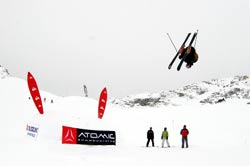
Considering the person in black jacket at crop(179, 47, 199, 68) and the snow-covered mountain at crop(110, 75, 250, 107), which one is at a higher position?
the snow-covered mountain at crop(110, 75, 250, 107)

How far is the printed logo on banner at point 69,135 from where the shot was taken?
1342 cm

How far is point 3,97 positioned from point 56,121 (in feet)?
66.2

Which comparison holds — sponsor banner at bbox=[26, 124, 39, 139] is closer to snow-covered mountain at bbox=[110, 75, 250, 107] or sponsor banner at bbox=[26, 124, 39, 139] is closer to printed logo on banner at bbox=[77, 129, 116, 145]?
printed logo on banner at bbox=[77, 129, 116, 145]

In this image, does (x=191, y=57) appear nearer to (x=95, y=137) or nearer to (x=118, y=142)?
(x=95, y=137)

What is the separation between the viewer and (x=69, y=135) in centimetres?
1360

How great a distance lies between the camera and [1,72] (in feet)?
178

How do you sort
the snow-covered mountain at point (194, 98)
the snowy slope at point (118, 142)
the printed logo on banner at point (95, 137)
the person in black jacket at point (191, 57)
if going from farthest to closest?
the snow-covered mountain at point (194, 98) < the printed logo on banner at point (95, 137) < the person in black jacket at point (191, 57) < the snowy slope at point (118, 142)

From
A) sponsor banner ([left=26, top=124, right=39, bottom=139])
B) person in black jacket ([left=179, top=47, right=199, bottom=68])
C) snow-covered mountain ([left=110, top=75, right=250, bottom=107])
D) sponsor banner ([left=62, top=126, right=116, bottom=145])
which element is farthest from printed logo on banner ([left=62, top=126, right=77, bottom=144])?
snow-covered mountain ([left=110, top=75, right=250, bottom=107])

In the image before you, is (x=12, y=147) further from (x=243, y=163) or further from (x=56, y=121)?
(x=243, y=163)

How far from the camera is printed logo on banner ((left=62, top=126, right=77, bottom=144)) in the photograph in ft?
44.0

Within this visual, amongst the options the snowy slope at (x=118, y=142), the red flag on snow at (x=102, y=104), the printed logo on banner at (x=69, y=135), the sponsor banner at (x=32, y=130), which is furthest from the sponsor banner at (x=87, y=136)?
the sponsor banner at (x=32, y=130)

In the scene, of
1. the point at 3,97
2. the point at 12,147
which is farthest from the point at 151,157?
the point at 3,97

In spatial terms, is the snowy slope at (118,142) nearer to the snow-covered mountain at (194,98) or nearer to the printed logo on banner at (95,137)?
the printed logo on banner at (95,137)

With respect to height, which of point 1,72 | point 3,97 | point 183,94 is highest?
point 1,72
